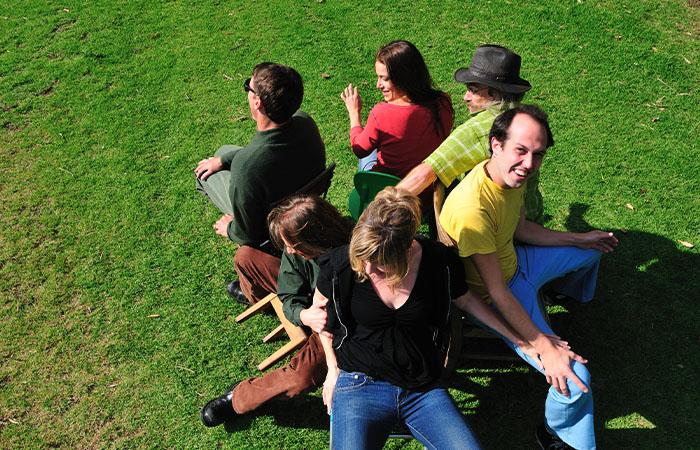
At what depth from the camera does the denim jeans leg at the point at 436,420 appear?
350cm

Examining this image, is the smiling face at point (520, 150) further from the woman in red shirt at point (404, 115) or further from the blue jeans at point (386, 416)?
the blue jeans at point (386, 416)

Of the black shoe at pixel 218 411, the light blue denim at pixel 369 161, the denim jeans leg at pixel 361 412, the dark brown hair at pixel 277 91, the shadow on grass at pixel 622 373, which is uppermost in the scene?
the dark brown hair at pixel 277 91

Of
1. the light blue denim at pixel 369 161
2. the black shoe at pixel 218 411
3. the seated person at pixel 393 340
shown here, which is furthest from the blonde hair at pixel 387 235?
the light blue denim at pixel 369 161

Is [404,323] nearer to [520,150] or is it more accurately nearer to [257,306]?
[520,150]

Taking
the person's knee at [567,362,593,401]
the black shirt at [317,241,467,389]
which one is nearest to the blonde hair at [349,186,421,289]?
the black shirt at [317,241,467,389]

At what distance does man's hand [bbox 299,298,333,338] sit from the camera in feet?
12.7

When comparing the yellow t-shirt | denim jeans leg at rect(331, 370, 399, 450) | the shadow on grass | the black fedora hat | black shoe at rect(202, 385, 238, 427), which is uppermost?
the black fedora hat

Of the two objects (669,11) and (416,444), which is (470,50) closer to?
(669,11)

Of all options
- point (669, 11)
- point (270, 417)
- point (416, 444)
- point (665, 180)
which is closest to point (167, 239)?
point (270, 417)

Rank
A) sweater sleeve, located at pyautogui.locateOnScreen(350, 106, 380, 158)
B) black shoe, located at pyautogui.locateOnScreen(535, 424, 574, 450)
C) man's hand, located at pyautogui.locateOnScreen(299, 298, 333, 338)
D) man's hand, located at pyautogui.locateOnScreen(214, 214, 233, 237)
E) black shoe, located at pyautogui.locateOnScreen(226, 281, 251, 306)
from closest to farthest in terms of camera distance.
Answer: man's hand, located at pyautogui.locateOnScreen(299, 298, 333, 338) → black shoe, located at pyautogui.locateOnScreen(535, 424, 574, 450) → sweater sleeve, located at pyautogui.locateOnScreen(350, 106, 380, 158) → man's hand, located at pyautogui.locateOnScreen(214, 214, 233, 237) → black shoe, located at pyautogui.locateOnScreen(226, 281, 251, 306)

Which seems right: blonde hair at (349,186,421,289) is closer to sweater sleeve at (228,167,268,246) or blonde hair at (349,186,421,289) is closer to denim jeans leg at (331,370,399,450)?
denim jeans leg at (331,370,399,450)

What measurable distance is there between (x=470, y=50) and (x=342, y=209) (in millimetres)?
3125

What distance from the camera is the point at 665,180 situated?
6.14 meters

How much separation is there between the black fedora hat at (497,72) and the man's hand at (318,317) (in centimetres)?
191
